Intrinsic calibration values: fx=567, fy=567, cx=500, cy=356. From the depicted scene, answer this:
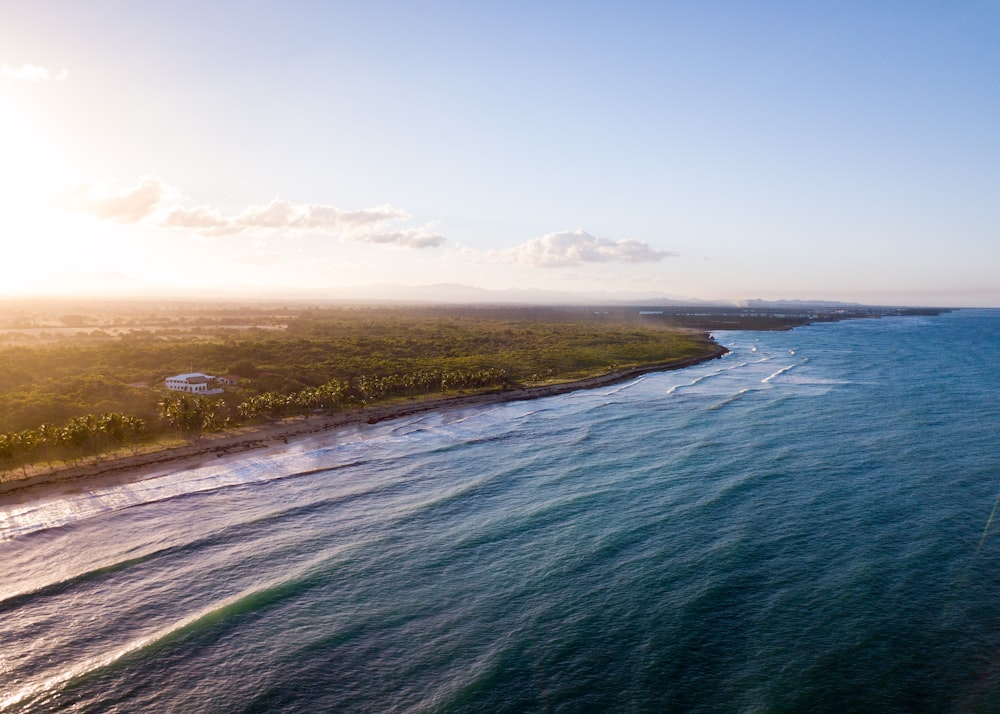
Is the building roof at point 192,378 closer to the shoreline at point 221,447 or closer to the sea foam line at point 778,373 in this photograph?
the shoreline at point 221,447

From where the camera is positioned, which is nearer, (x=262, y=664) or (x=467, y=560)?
(x=262, y=664)

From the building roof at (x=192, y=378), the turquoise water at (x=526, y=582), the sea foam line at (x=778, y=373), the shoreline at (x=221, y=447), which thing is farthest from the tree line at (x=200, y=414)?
the sea foam line at (x=778, y=373)

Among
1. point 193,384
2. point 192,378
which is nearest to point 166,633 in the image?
point 193,384

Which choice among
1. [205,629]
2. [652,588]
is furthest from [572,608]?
[205,629]

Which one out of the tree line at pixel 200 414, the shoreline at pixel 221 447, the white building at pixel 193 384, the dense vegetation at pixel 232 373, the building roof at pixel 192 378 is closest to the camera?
the shoreline at pixel 221 447

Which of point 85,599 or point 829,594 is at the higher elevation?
point 829,594

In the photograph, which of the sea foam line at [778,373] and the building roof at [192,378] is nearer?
the building roof at [192,378]

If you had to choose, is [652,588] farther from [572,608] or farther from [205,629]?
[205,629]
